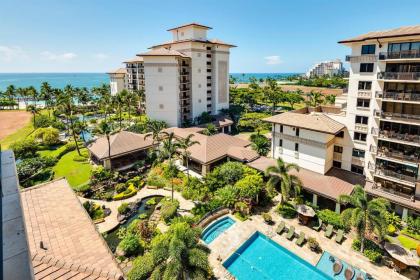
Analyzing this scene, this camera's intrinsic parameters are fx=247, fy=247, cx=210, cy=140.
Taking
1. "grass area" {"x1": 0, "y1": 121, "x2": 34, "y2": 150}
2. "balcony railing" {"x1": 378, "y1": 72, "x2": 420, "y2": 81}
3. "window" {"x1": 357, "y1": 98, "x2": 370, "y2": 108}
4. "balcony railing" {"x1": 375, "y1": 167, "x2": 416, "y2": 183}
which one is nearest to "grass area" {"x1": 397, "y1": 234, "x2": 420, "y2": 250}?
"balcony railing" {"x1": 375, "y1": 167, "x2": 416, "y2": 183}

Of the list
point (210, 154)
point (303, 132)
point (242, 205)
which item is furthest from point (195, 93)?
point (242, 205)

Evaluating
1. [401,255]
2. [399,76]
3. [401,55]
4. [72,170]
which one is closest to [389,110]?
[399,76]

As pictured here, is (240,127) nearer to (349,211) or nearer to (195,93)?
(195,93)

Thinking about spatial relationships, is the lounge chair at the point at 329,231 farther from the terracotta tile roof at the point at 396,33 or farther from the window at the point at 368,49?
the terracotta tile roof at the point at 396,33

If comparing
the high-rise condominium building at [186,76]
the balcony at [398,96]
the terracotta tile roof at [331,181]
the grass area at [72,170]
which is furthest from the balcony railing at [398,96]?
the high-rise condominium building at [186,76]

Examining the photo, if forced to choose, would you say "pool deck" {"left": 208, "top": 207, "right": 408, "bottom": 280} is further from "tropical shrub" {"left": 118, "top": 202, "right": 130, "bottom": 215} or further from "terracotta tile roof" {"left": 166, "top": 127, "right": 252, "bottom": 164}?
"terracotta tile roof" {"left": 166, "top": 127, "right": 252, "bottom": 164}

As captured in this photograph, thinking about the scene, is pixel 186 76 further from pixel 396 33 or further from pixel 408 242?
pixel 408 242
